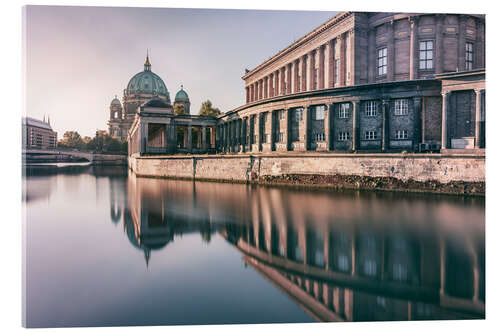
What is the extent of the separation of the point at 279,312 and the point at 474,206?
40.7 feet

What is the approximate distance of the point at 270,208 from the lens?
13797mm

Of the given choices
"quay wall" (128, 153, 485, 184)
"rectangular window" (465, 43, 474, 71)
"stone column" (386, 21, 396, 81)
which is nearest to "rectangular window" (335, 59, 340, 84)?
"stone column" (386, 21, 396, 81)

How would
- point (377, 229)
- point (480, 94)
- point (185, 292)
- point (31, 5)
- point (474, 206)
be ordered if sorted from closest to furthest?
point (185, 292) < point (31, 5) < point (377, 229) < point (474, 206) < point (480, 94)

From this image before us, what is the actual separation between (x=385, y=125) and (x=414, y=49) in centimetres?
832

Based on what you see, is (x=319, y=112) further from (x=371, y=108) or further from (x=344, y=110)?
(x=371, y=108)

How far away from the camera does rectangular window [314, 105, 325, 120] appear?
25.3m

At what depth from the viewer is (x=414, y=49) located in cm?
2475

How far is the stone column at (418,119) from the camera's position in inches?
822

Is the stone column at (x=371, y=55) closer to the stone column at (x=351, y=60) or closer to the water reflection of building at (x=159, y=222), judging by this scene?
the stone column at (x=351, y=60)

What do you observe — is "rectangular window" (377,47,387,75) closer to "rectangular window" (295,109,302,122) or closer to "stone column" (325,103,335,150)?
"stone column" (325,103,335,150)

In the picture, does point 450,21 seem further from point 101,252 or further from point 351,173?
point 101,252

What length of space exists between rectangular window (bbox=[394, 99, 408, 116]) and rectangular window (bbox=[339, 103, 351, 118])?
3.48 meters

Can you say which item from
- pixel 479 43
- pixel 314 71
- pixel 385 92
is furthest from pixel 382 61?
pixel 314 71

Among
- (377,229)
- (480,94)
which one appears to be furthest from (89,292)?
(480,94)
